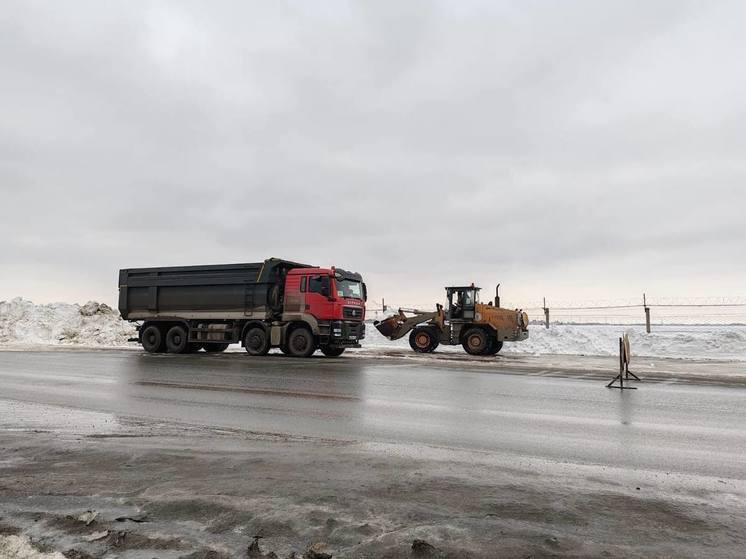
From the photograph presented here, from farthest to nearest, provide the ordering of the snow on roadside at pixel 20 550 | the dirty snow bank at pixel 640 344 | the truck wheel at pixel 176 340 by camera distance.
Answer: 1. the dirty snow bank at pixel 640 344
2. the truck wheel at pixel 176 340
3. the snow on roadside at pixel 20 550

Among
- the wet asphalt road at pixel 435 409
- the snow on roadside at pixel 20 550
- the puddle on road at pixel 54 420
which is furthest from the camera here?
the puddle on road at pixel 54 420

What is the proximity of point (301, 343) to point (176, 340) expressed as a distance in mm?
5706

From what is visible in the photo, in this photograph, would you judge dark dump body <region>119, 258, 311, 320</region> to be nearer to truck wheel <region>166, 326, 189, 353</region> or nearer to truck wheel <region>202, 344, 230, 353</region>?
truck wheel <region>166, 326, 189, 353</region>

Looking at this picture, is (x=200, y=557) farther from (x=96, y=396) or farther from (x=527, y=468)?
(x=96, y=396)

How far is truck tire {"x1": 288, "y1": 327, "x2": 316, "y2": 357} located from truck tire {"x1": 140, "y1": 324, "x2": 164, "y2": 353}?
238 inches

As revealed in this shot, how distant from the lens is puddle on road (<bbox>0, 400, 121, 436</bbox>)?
722cm

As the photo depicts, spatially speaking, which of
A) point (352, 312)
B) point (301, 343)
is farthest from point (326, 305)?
point (301, 343)

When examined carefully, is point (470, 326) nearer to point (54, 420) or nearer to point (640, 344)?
point (640, 344)

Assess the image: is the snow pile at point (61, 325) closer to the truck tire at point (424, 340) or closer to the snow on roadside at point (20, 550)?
the truck tire at point (424, 340)

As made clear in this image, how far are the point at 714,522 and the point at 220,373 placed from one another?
12.1m

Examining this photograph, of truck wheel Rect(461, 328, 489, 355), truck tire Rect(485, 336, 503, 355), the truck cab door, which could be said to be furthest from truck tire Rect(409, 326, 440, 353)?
the truck cab door

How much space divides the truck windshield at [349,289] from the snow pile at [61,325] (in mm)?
15152

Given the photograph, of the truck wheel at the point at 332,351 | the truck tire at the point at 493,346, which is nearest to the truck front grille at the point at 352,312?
the truck wheel at the point at 332,351

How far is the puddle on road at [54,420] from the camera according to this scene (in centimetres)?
722
